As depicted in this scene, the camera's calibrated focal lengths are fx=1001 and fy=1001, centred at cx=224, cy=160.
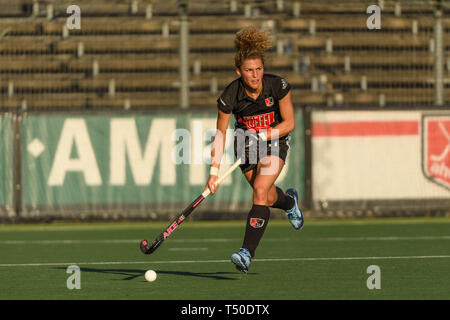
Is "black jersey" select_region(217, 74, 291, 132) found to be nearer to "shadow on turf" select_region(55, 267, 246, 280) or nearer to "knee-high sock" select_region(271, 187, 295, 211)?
"knee-high sock" select_region(271, 187, 295, 211)

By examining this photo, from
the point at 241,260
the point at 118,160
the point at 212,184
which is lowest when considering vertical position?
the point at 241,260

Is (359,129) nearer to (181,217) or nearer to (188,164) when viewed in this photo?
(188,164)

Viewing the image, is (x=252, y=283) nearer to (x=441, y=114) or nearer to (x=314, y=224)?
(x=314, y=224)

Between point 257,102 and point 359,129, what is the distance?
6.65 metres

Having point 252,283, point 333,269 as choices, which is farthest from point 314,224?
point 252,283

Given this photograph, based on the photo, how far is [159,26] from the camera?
1772 cm

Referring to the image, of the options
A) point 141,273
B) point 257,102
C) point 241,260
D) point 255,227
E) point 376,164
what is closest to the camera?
point 241,260

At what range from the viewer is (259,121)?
815 centimetres

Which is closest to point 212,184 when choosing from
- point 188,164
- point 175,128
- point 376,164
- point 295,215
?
point 295,215

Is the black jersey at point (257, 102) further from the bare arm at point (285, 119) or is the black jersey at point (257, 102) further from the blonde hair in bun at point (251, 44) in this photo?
the blonde hair in bun at point (251, 44)

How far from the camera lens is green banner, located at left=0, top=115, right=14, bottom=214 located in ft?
46.3

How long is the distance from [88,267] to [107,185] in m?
5.21

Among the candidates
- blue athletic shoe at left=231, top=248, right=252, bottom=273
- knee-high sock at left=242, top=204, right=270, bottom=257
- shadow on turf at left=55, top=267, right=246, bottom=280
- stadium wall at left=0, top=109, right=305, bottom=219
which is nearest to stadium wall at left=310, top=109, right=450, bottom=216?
stadium wall at left=0, top=109, right=305, bottom=219
